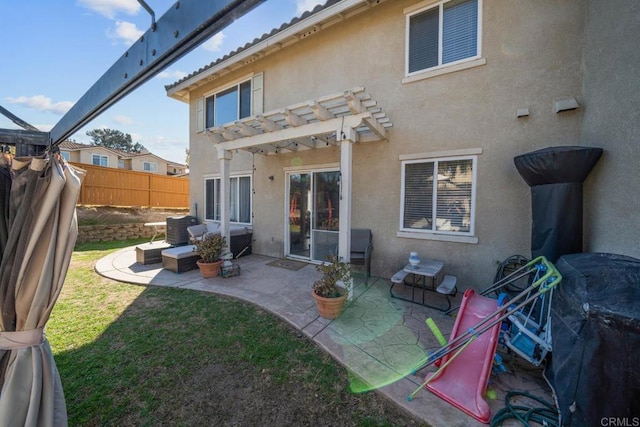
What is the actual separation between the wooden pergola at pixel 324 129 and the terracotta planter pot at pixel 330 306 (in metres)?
0.75

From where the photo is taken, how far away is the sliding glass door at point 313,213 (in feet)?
21.0

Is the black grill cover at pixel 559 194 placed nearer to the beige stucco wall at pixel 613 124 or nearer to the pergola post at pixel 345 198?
the beige stucco wall at pixel 613 124

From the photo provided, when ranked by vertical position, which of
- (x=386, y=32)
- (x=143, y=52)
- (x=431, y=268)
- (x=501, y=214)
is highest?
(x=386, y=32)

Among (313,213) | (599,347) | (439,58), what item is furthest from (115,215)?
(599,347)

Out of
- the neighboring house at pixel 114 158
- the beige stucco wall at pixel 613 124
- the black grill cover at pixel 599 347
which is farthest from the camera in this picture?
the neighboring house at pixel 114 158

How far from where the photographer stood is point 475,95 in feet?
15.4

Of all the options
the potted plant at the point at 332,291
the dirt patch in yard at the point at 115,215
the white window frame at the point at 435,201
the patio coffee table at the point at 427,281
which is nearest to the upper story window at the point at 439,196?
the white window frame at the point at 435,201

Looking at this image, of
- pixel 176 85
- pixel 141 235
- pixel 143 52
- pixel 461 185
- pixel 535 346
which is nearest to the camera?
pixel 143 52

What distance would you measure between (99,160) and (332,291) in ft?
105

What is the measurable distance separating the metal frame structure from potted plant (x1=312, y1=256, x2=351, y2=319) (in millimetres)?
3188

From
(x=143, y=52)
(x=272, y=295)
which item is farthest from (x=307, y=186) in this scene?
(x=143, y=52)

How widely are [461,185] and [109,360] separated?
6.13 meters

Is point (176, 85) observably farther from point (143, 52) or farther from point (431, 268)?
point (431, 268)

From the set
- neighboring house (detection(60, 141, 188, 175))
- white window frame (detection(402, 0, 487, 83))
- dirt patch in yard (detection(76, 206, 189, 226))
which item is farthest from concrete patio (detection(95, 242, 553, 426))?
neighboring house (detection(60, 141, 188, 175))
